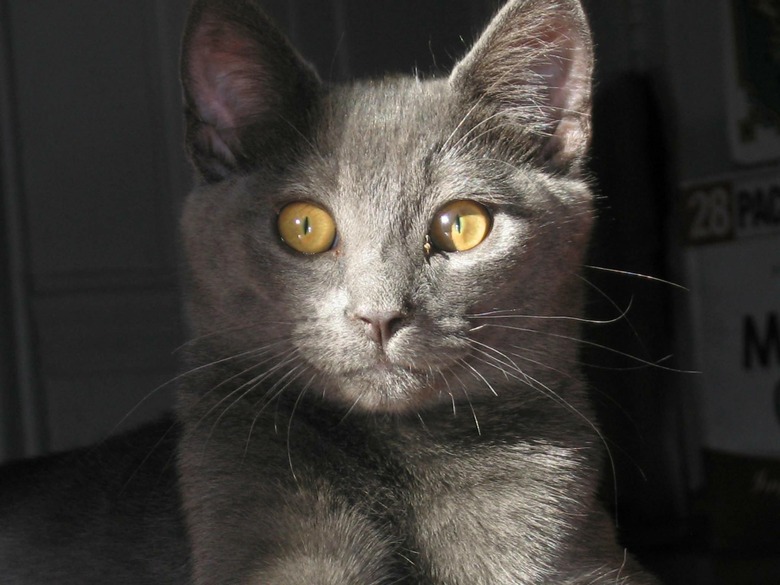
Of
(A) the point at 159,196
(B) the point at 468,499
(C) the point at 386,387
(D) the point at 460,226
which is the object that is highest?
(A) the point at 159,196

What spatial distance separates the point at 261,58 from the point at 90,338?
160 centimetres

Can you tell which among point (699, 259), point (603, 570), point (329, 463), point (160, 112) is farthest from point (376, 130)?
point (699, 259)

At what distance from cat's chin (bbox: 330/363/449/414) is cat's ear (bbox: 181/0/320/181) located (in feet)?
1.11

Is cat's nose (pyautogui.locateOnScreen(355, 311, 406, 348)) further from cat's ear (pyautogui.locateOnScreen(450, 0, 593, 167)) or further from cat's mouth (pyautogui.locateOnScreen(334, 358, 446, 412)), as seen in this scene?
cat's ear (pyautogui.locateOnScreen(450, 0, 593, 167))

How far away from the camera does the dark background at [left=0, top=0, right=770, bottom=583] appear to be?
Answer: 2.55m

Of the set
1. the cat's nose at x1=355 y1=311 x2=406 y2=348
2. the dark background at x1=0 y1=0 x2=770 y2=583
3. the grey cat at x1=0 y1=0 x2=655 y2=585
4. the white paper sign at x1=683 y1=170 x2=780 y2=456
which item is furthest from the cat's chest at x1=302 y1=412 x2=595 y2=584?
the white paper sign at x1=683 y1=170 x2=780 y2=456

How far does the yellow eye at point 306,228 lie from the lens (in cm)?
119

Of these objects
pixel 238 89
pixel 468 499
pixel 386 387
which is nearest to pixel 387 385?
pixel 386 387

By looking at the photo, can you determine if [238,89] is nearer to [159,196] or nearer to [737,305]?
[159,196]

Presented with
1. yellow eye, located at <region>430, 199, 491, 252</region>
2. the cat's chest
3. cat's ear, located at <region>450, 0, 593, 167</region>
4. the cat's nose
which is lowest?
the cat's chest

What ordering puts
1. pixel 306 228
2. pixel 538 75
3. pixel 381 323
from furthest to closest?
pixel 538 75, pixel 306 228, pixel 381 323

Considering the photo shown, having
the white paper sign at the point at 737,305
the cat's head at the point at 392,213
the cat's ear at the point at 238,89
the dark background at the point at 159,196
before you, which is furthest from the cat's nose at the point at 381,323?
the white paper sign at the point at 737,305

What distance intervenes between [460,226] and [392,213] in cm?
10

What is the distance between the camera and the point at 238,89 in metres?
1.28
